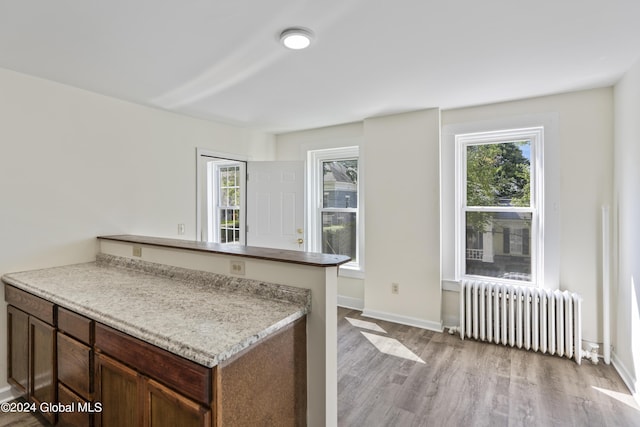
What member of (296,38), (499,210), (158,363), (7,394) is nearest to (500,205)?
(499,210)

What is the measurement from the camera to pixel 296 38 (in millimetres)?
1861

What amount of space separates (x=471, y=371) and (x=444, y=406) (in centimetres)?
58

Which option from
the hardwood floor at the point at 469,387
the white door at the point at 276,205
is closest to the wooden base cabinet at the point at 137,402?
the hardwood floor at the point at 469,387

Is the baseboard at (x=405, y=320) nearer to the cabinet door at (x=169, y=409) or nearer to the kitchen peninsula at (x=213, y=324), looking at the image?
the kitchen peninsula at (x=213, y=324)

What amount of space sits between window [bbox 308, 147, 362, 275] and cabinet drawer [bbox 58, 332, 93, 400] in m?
2.91

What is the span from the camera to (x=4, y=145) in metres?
2.26

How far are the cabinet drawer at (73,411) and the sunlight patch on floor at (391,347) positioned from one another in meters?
2.22

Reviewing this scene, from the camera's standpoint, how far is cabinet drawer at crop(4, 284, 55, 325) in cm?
186

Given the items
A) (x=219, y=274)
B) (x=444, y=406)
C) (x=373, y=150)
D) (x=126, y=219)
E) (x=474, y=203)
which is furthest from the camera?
(x=373, y=150)

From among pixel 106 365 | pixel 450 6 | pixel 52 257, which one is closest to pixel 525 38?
pixel 450 6

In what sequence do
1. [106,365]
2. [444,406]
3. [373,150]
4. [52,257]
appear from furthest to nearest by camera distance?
[373,150], [52,257], [444,406], [106,365]

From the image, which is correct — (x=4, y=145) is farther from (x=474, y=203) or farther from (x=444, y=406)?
(x=474, y=203)

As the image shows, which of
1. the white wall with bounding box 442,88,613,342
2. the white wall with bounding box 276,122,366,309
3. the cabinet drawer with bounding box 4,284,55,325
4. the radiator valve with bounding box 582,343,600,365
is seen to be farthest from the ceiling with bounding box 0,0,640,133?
the radiator valve with bounding box 582,343,600,365

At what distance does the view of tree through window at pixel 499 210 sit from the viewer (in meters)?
3.15
